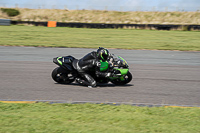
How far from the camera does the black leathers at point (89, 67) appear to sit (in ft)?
27.2

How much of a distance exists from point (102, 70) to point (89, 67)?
1.30ft

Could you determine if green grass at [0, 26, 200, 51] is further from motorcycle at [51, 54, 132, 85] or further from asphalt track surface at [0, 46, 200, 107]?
motorcycle at [51, 54, 132, 85]

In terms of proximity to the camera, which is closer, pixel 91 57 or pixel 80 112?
pixel 80 112

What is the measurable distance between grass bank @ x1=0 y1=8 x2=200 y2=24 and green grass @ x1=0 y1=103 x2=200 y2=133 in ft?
155

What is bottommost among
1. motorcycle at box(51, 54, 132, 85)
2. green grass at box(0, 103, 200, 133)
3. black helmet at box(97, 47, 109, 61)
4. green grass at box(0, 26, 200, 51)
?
green grass at box(0, 103, 200, 133)

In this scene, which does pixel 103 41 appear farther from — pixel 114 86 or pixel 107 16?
pixel 107 16

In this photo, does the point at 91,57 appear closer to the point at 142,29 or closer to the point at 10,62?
the point at 10,62

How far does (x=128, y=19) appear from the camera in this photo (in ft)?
179

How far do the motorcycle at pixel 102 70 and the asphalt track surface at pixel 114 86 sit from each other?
0.21 meters

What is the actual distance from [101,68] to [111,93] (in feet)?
2.80

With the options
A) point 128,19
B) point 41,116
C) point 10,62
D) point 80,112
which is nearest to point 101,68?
point 80,112

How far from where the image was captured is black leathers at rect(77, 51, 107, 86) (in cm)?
828

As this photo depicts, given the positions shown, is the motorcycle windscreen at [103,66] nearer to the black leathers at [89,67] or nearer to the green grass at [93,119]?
the black leathers at [89,67]

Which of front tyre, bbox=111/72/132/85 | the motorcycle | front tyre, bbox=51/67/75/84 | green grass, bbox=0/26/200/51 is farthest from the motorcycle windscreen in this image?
green grass, bbox=0/26/200/51
